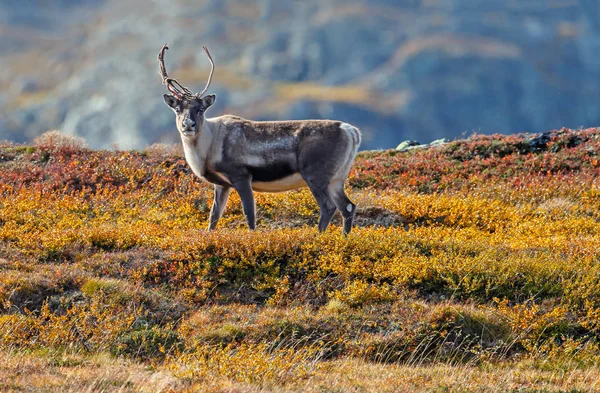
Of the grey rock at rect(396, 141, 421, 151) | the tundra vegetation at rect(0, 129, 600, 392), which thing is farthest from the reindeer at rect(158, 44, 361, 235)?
the grey rock at rect(396, 141, 421, 151)

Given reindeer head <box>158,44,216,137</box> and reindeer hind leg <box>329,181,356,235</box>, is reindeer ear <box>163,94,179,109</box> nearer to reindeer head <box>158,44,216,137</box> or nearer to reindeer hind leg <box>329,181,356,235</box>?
reindeer head <box>158,44,216,137</box>

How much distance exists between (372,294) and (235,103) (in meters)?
183

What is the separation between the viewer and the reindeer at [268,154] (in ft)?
49.5

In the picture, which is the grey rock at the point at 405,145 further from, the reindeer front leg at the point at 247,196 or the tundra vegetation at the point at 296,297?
the reindeer front leg at the point at 247,196

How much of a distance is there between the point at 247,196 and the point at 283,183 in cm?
74

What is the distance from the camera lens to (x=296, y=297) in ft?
42.2

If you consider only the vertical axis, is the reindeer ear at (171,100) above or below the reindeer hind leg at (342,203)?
above

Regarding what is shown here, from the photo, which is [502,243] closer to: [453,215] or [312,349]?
[453,215]

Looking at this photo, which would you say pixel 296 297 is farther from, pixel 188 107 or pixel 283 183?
pixel 188 107

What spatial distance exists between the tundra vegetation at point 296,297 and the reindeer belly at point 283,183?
1.04 meters

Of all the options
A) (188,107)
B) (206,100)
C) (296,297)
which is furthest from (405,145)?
(296,297)

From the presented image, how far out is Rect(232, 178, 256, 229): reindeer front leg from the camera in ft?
49.3

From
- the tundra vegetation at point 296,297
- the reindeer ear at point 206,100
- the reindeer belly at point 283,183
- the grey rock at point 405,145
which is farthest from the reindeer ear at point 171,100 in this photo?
the grey rock at point 405,145

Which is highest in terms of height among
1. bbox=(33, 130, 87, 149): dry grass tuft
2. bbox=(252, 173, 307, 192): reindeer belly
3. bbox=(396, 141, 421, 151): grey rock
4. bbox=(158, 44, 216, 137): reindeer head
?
bbox=(158, 44, 216, 137): reindeer head
